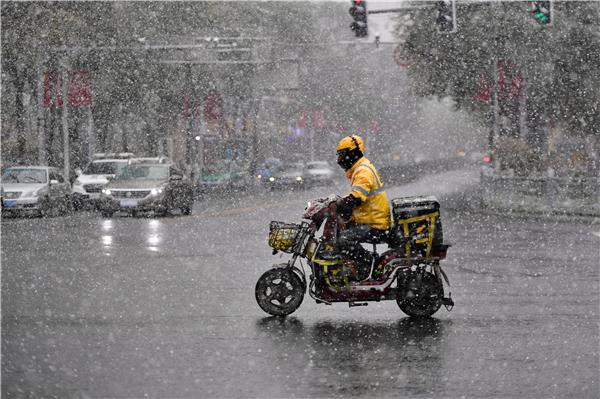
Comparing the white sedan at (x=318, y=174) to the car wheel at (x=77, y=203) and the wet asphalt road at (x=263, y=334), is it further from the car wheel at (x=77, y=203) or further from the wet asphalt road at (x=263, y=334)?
the wet asphalt road at (x=263, y=334)

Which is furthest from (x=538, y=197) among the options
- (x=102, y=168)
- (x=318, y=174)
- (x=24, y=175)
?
(x=318, y=174)

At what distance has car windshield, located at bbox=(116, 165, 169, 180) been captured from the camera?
3170cm

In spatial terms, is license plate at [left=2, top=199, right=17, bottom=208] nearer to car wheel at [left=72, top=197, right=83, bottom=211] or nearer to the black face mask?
car wheel at [left=72, top=197, right=83, bottom=211]

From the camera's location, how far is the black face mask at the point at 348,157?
1088cm

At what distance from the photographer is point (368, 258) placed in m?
10.9

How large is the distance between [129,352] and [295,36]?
69373mm

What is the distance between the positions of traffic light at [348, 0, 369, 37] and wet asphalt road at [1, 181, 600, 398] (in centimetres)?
977

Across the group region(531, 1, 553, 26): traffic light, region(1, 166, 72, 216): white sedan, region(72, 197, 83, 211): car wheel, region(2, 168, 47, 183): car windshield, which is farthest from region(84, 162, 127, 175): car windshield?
region(531, 1, 553, 26): traffic light

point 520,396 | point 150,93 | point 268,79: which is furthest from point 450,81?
point 520,396

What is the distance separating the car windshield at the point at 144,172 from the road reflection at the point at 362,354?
21260 mm

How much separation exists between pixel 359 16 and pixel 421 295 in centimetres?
1661

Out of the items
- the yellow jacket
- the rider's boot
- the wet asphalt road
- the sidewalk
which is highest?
the yellow jacket

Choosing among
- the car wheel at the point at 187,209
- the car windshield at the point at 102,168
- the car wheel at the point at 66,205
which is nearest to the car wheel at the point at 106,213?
the car wheel at the point at 187,209

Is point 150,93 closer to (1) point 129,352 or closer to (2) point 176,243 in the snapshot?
(2) point 176,243
